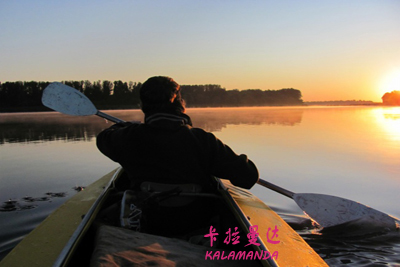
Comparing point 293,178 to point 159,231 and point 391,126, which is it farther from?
point 391,126

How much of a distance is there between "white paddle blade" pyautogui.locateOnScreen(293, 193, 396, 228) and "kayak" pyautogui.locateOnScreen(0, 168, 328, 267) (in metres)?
1.18

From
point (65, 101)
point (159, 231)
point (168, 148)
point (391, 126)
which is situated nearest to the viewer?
point (168, 148)

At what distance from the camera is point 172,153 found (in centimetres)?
213

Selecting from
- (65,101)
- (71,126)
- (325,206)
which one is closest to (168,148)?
(325,206)

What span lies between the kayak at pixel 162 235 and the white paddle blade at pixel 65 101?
1705 mm

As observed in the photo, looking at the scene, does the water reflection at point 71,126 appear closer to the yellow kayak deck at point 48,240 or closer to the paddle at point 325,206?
the paddle at point 325,206

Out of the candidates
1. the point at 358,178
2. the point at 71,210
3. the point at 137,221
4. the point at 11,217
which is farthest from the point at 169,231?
the point at 358,178

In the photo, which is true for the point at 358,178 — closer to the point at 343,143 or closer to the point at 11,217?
the point at 343,143

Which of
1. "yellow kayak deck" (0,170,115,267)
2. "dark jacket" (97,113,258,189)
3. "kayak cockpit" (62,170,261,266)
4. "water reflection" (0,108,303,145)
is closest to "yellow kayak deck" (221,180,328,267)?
"kayak cockpit" (62,170,261,266)

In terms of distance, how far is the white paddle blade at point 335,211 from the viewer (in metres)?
3.80

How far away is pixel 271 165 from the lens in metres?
7.19

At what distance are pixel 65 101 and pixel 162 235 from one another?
283 cm

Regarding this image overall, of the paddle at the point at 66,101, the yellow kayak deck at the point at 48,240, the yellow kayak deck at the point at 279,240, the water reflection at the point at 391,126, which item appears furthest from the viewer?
the water reflection at the point at 391,126

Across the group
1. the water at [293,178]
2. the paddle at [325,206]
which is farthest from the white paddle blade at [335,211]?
the water at [293,178]
